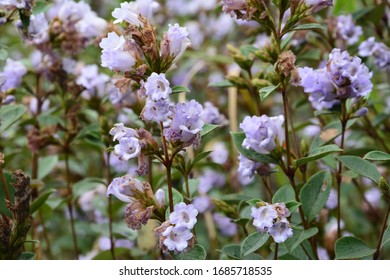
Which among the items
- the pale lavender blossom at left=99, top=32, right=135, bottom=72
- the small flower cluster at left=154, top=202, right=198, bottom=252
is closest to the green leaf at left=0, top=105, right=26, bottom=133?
the pale lavender blossom at left=99, top=32, right=135, bottom=72

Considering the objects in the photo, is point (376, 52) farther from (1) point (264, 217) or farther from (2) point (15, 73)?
(2) point (15, 73)

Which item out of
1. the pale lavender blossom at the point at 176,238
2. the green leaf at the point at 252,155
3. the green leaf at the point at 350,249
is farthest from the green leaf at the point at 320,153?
the pale lavender blossom at the point at 176,238

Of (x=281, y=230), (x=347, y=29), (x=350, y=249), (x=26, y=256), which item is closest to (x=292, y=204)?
(x=281, y=230)

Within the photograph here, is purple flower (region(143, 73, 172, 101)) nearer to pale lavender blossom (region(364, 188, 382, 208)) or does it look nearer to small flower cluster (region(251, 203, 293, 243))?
small flower cluster (region(251, 203, 293, 243))

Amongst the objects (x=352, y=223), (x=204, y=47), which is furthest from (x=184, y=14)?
(x=352, y=223)

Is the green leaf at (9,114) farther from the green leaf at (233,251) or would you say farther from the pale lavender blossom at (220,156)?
the pale lavender blossom at (220,156)

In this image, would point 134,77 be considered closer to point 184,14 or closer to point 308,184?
point 308,184
